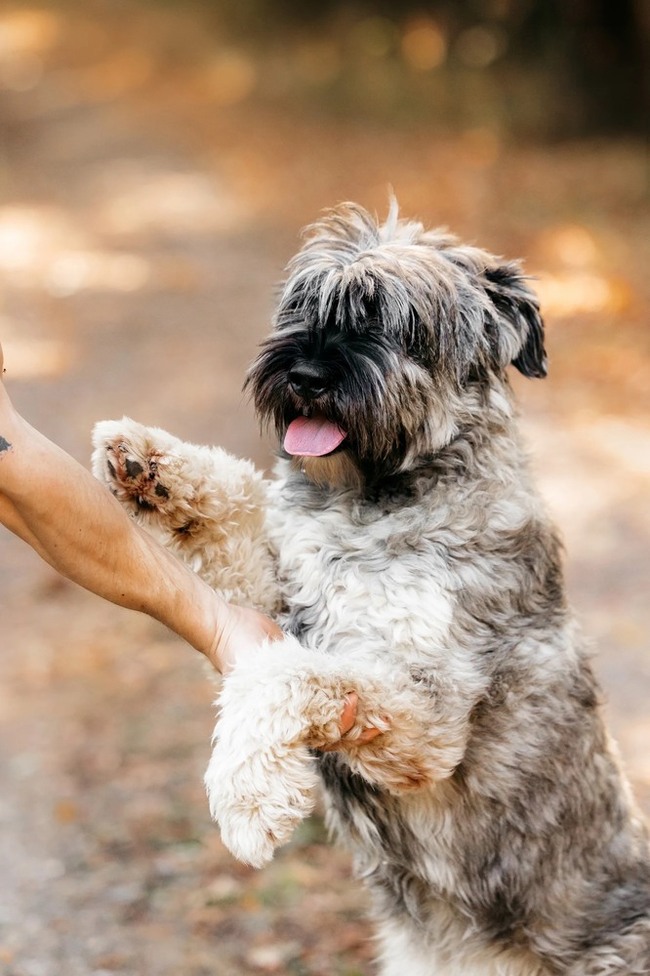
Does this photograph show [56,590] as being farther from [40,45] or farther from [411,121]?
[40,45]

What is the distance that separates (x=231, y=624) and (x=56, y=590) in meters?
4.22

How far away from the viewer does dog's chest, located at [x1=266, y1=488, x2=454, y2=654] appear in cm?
296

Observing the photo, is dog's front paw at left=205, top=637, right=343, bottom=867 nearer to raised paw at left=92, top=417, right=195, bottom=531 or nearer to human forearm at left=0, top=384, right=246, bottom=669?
human forearm at left=0, top=384, right=246, bottom=669

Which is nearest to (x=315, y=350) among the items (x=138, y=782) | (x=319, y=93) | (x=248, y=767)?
(x=248, y=767)

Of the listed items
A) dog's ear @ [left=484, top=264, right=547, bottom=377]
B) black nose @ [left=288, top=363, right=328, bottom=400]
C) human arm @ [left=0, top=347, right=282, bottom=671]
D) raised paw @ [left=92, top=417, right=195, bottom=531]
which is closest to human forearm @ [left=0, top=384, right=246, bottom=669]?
human arm @ [left=0, top=347, right=282, bottom=671]

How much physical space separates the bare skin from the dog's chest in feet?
0.47

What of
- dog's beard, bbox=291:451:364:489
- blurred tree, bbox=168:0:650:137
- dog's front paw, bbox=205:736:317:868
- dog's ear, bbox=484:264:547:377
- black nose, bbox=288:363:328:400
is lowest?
dog's front paw, bbox=205:736:317:868

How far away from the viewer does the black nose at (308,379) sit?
2.96 metres

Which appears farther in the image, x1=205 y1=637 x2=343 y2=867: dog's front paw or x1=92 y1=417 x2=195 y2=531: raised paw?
x1=92 y1=417 x2=195 y2=531: raised paw

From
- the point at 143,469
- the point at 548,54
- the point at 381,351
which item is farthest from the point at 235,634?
the point at 548,54

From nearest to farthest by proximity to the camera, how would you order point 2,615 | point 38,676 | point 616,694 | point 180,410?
point 616,694 < point 38,676 < point 2,615 < point 180,410

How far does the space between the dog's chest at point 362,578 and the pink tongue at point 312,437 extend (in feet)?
0.74

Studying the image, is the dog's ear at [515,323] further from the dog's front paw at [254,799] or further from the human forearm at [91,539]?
the dog's front paw at [254,799]

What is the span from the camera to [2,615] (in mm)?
6711
